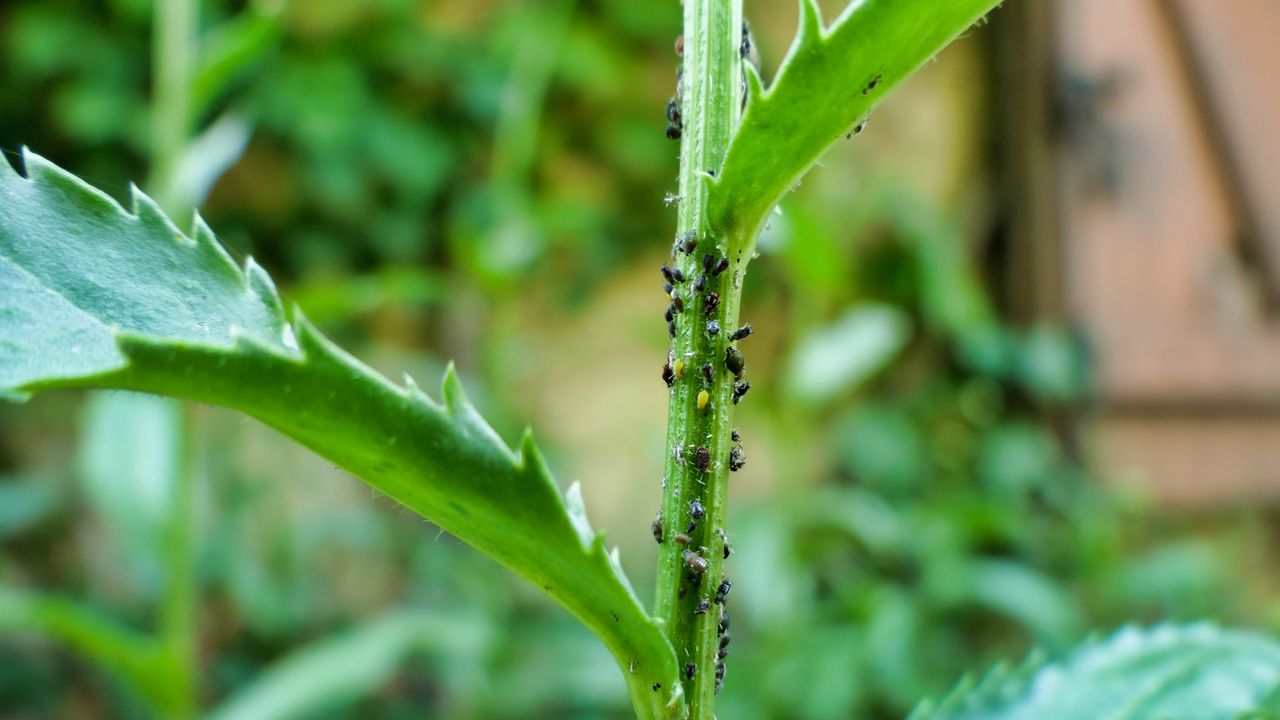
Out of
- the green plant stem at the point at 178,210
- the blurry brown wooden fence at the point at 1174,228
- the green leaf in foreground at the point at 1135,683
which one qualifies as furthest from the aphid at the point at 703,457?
the blurry brown wooden fence at the point at 1174,228

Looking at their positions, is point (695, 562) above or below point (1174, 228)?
below

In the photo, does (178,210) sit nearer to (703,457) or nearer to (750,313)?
(703,457)

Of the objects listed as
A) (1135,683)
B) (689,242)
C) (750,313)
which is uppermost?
(750,313)

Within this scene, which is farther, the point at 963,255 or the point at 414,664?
the point at 963,255

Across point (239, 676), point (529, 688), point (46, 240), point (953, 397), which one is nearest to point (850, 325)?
point (529, 688)

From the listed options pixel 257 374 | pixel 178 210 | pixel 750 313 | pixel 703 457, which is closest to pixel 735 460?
pixel 703 457

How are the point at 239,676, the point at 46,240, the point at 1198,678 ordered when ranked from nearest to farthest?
the point at 46,240
the point at 1198,678
the point at 239,676

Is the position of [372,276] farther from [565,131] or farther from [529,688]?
[529,688]
